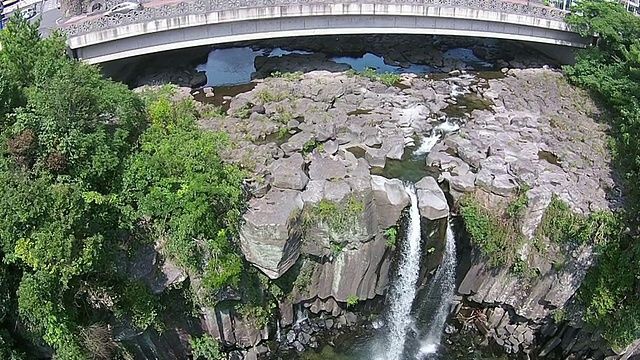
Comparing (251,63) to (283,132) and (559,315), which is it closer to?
(283,132)

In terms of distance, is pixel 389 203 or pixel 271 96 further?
pixel 271 96

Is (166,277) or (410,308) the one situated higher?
(166,277)

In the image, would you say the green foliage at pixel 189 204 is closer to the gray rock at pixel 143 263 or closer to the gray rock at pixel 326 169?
the gray rock at pixel 143 263

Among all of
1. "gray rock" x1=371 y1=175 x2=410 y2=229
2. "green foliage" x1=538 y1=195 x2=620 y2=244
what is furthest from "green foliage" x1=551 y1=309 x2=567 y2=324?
"gray rock" x1=371 y1=175 x2=410 y2=229

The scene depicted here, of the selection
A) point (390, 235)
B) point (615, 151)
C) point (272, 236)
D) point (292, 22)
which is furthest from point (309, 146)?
point (615, 151)

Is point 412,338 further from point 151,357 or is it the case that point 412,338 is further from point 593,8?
point 593,8

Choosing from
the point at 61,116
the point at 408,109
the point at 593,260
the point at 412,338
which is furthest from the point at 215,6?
the point at 593,260
